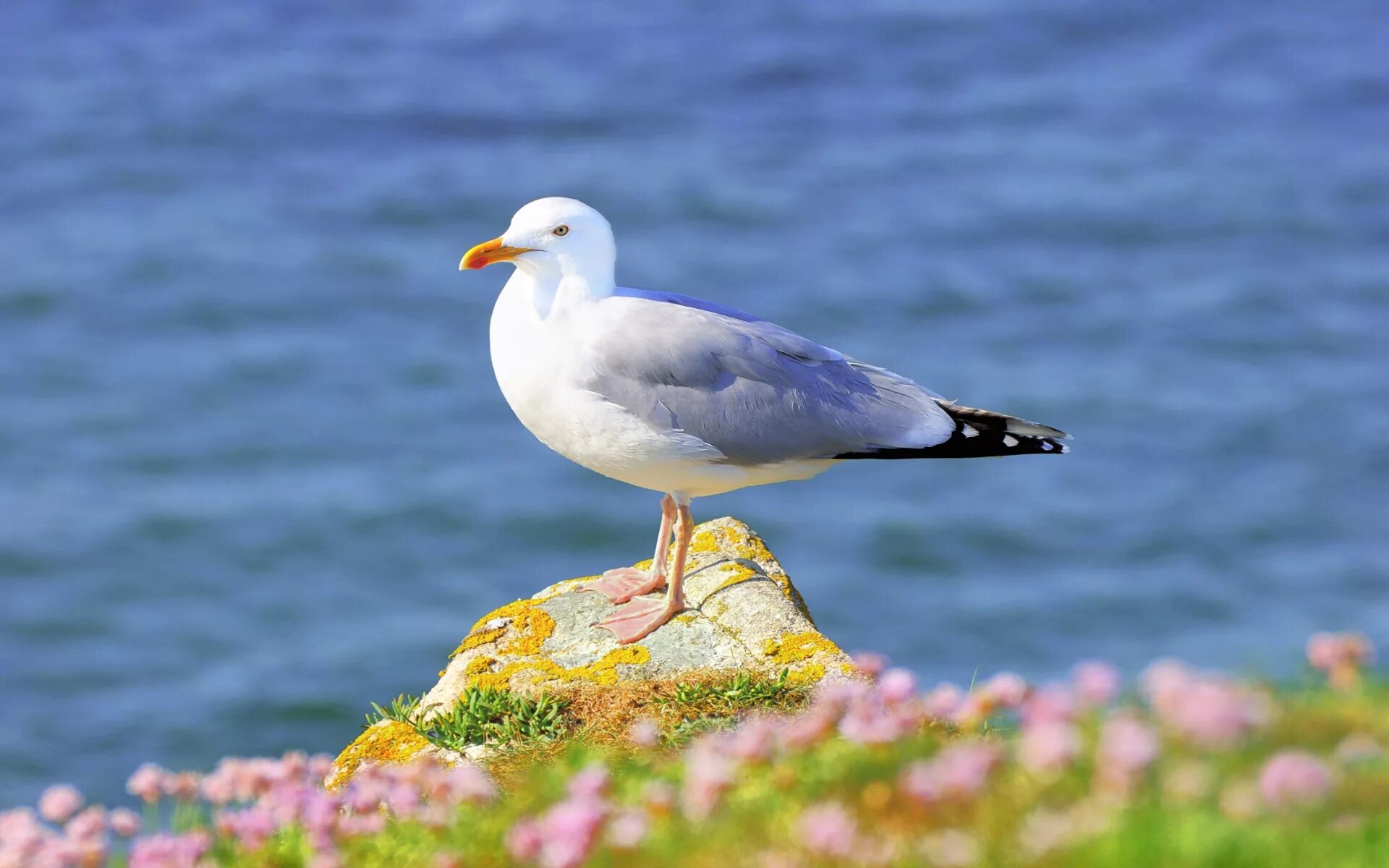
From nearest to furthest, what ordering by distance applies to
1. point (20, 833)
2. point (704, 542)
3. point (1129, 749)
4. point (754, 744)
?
point (1129, 749) < point (754, 744) < point (20, 833) < point (704, 542)

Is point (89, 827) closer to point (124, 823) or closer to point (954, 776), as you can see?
point (124, 823)

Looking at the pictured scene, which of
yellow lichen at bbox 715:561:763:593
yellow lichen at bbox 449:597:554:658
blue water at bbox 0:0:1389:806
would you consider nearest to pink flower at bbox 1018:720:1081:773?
yellow lichen at bbox 449:597:554:658

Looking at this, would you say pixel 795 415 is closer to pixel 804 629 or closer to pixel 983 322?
pixel 804 629

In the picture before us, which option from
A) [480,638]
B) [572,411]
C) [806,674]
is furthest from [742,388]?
[480,638]

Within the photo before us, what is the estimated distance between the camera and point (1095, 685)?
142 inches

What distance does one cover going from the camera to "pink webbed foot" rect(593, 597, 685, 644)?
6.88 meters

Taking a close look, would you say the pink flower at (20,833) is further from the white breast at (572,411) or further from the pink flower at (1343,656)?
the pink flower at (1343,656)

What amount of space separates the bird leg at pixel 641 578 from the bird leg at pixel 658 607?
98 mm

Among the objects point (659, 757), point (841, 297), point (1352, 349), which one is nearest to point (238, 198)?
point (841, 297)

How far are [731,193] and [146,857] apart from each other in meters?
20.0

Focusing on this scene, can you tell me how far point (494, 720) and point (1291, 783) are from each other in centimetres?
357

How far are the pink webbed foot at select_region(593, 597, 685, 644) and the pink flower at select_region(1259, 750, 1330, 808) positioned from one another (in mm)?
3864

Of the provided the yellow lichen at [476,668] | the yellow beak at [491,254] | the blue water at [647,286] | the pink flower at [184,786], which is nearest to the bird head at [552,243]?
the yellow beak at [491,254]

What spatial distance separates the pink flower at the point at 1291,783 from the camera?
124 inches
